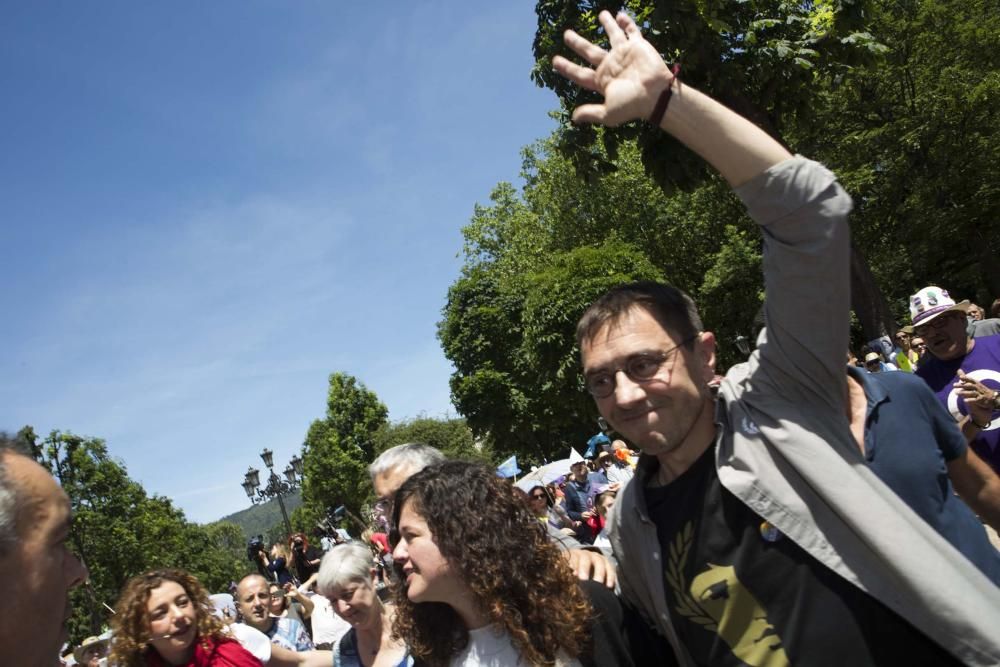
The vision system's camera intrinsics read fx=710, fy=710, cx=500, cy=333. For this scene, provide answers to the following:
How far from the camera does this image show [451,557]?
246 centimetres

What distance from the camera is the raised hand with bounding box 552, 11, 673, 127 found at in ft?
5.65

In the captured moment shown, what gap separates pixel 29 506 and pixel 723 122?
78.8 inches

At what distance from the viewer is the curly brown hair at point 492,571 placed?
2326mm

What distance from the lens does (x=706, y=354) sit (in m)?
2.10

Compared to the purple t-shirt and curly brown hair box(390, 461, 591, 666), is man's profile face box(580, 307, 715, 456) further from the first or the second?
the purple t-shirt

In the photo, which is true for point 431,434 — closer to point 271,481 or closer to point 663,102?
point 271,481

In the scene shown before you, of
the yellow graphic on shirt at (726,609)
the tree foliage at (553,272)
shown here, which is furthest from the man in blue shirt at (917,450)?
the tree foliage at (553,272)

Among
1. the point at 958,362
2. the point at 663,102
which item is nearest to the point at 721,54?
the point at 958,362

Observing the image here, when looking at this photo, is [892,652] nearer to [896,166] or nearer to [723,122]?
[723,122]

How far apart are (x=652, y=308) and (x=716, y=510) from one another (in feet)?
1.90

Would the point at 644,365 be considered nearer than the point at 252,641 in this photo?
Yes

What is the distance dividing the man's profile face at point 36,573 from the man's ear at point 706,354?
1824 millimetres

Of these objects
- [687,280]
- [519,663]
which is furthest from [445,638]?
[687,280]

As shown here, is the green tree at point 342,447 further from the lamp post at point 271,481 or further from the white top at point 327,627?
the white top at point 327,627
